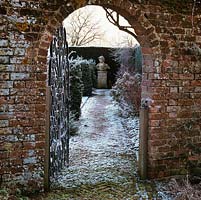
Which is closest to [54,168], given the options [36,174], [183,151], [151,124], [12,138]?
[36,174]

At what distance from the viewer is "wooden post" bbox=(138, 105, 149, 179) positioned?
4.68 metres

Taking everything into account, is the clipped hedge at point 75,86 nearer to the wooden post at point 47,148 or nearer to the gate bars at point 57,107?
the gate bars at point 57,107

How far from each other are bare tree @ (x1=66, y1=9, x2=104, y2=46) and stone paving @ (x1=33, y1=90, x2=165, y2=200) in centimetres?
1362

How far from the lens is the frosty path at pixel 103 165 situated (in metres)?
4.39

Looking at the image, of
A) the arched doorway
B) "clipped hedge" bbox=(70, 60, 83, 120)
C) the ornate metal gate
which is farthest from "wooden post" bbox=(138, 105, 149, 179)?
"clipped hedge" bbox=(70, 60, 83, 120)

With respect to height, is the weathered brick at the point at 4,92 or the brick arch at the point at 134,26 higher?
the brick arch at the point at 134,26

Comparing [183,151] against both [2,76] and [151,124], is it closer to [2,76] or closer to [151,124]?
[151,124]

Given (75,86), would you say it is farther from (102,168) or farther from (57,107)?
(57,107)

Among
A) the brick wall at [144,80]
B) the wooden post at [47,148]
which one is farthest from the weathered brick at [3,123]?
the wooden post at [47,148]

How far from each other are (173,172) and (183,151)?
359 millimetres

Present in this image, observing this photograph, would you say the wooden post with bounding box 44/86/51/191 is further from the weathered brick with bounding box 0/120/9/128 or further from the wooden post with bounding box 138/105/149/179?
the wooden post with bounding box 138/105/149/179

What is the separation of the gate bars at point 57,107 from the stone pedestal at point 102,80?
48.2 ft

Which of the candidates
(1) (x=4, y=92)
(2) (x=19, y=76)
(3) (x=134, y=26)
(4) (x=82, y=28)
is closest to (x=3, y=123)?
(1) (x=4, y=92)

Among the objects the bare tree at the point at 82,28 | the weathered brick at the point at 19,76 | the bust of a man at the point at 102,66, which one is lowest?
the weathered brick at the point at 19,76
